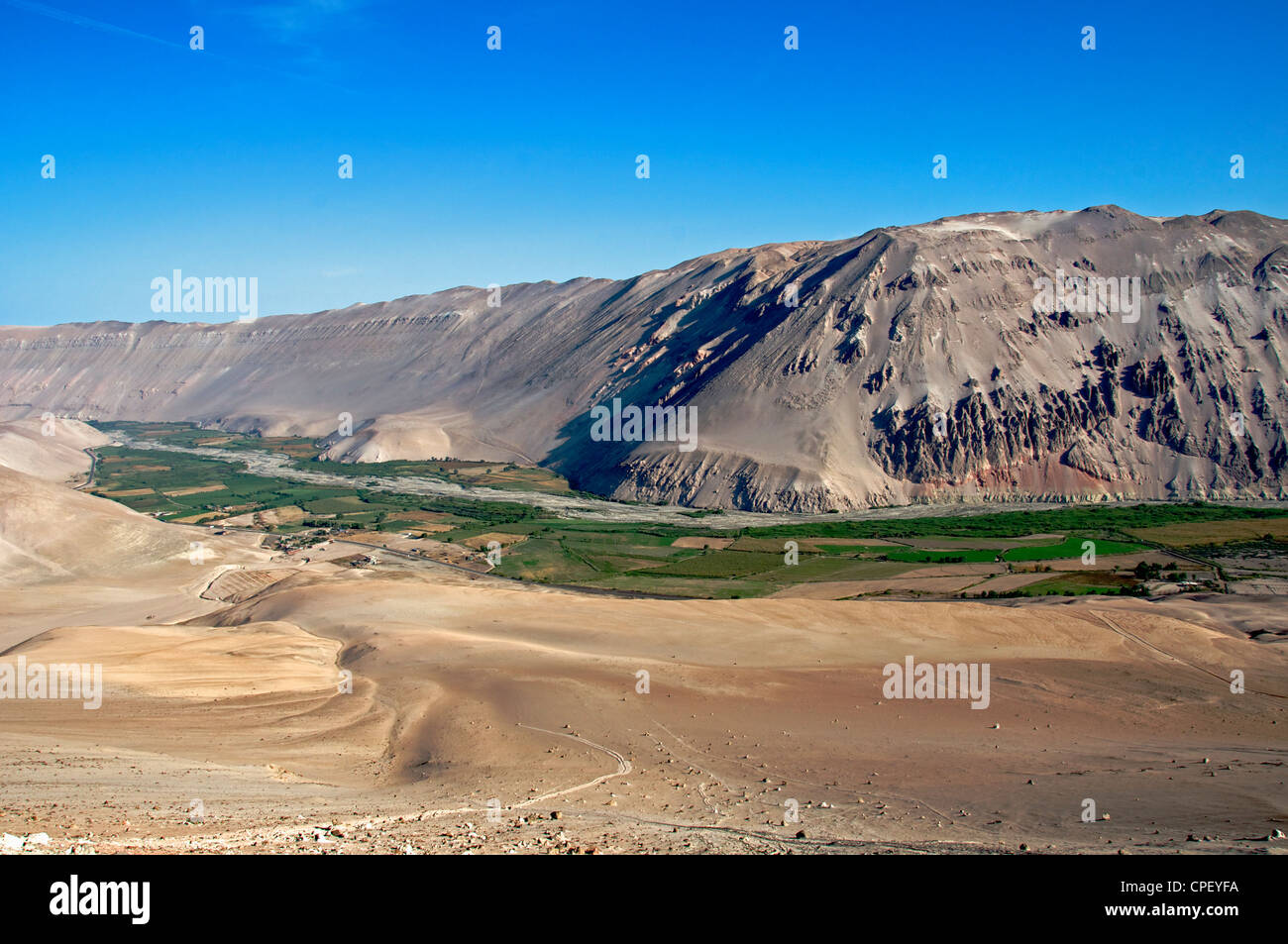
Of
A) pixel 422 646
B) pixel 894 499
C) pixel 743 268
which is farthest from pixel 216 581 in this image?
pixel 743 268

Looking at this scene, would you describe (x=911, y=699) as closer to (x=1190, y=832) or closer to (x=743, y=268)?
(x=1190, y=832)

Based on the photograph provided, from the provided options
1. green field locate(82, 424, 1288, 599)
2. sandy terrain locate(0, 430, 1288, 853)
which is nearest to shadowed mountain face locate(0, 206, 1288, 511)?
green field locate(82, 424, 1288, 599)

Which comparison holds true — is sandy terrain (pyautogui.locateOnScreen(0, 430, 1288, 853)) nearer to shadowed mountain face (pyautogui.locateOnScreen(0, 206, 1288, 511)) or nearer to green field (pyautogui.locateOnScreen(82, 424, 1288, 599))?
green field (pyautogui.locateOnScreen(82, 424, 1288, 599))

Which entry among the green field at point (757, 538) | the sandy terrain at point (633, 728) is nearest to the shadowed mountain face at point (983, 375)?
the green field at point (757, 538)

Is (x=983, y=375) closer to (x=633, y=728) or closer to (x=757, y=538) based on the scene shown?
(x=757, y=538)

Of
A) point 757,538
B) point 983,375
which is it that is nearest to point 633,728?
point 757,538

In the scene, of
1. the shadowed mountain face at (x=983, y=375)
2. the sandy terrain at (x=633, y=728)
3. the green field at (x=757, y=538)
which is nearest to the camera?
the sandy terrain at (x=633, y=728)

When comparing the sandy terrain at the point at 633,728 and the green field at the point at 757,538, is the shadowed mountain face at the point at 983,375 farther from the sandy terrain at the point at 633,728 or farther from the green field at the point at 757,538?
the sandy terrain at the point at 633,728

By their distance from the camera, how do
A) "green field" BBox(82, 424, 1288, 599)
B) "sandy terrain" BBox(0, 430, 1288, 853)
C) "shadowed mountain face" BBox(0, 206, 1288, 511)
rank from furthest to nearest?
"shadowed mountain face" BBox(0, 206, 1288, 511) < "green field" BBox(82, 424, 1288, 599) < "sandy terrain" BBox(0, 430, 1288, 853)
